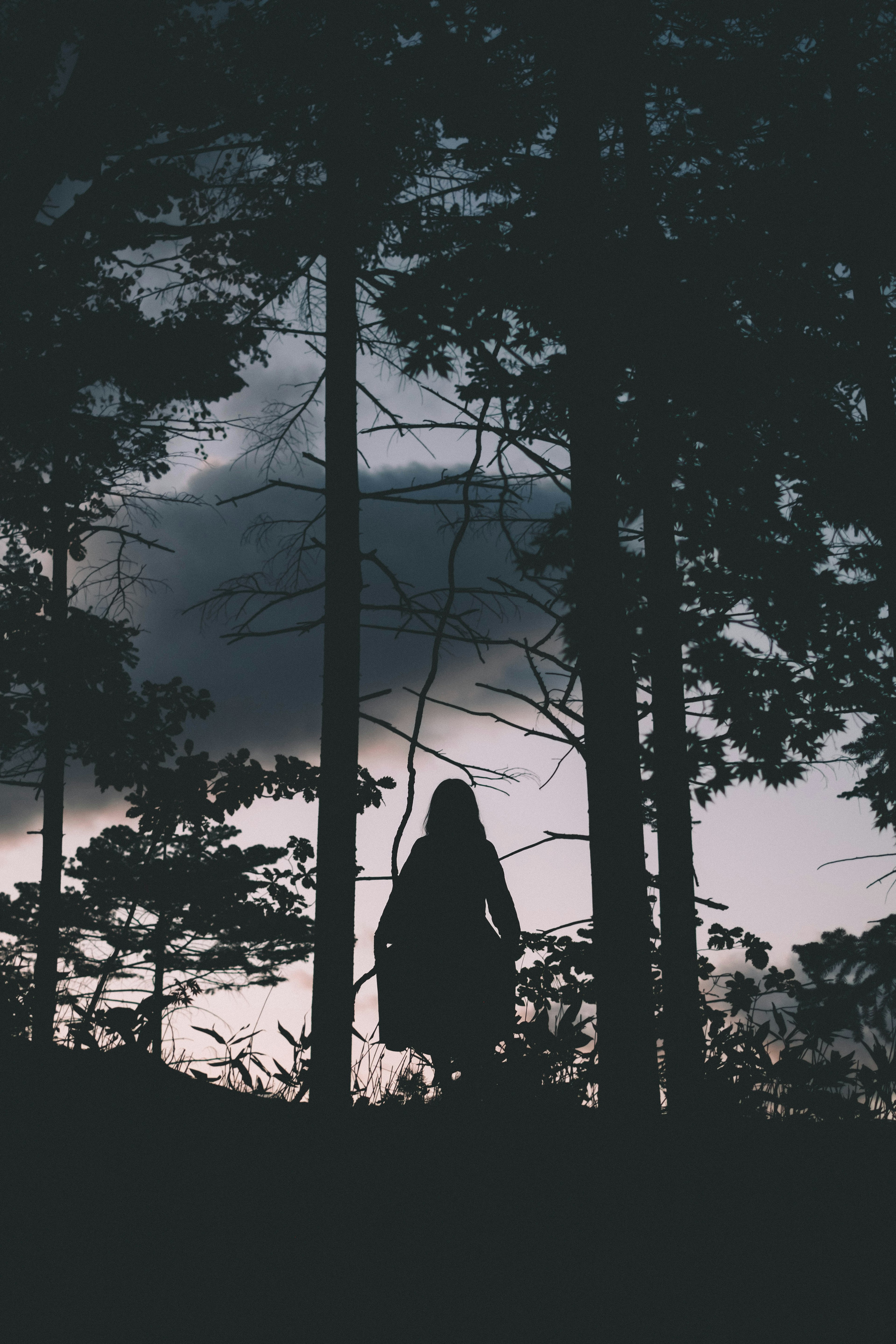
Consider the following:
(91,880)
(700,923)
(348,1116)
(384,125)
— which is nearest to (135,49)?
(384,125)

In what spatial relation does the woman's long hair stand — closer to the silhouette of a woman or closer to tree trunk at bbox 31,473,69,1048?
the silhouette of a woman

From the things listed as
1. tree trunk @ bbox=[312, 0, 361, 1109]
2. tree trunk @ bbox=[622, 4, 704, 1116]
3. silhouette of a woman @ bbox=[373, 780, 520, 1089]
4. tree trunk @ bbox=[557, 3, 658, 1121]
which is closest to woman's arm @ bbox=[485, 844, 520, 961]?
silhouette of a woman @ bbox=[373, 780, 520, 1089]

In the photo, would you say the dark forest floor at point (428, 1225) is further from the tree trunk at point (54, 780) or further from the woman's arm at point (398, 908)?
the tree trunk at point (54, 780)

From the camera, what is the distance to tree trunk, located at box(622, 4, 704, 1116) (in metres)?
6.50

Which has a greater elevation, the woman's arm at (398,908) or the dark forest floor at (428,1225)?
the woman's arm at (398,908)

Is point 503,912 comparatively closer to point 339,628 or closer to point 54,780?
point 339,628

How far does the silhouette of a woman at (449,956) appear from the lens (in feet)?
15.3

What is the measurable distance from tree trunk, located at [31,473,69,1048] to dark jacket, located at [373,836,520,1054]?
8.75 meters

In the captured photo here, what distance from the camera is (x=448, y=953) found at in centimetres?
471

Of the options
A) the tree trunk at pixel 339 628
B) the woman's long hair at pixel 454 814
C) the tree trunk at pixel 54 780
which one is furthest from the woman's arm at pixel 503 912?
the tree trunk at pixel 54 780

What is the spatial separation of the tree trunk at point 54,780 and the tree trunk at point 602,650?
356 inches

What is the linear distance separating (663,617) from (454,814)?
3.31 metres

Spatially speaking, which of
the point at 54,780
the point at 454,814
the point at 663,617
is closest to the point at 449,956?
the point at 454,814

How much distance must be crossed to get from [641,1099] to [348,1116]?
168 centimetres
